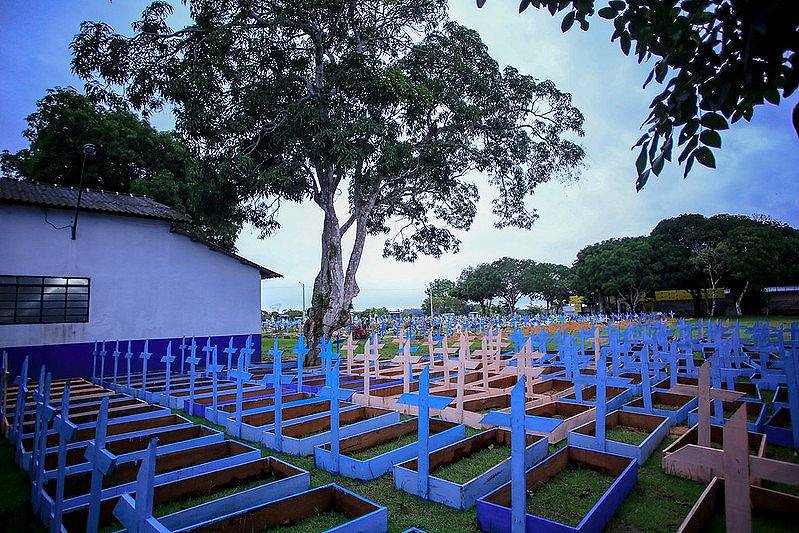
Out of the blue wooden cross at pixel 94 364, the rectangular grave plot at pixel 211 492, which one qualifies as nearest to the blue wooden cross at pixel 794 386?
the rectangular grave plot at pixel 211 492

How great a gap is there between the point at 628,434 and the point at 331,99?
1234 centimetres

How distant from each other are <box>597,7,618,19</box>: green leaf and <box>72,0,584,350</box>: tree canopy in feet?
33.3

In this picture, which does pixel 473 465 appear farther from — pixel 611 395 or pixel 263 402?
pixel 263 402

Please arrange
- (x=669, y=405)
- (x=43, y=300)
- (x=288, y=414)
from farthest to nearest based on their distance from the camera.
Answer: (x=43, y=300)
(x=669, y=405)
(x=288, y=414)

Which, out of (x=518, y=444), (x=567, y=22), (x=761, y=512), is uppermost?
(x=567, y=22)

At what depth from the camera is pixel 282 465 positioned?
4633mm

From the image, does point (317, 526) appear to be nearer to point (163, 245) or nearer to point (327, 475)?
point (327, 475)

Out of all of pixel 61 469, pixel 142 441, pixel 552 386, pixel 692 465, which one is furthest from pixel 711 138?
pixel 552 386

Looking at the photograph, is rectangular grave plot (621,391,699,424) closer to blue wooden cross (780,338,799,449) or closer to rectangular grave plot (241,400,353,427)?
blue wooden cross (780,338,799,449)

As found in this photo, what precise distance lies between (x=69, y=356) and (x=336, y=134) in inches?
403

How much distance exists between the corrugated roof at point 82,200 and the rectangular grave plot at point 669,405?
14527 mm

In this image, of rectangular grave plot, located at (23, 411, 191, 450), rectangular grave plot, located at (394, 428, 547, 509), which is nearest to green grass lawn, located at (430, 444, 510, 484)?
rectangular grave plot, located at (394, 428, 547, 509)

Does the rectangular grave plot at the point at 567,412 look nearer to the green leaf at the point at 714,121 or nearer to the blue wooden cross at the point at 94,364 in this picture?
the green leaf at the point at 714,121

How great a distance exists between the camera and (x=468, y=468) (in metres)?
4.95
